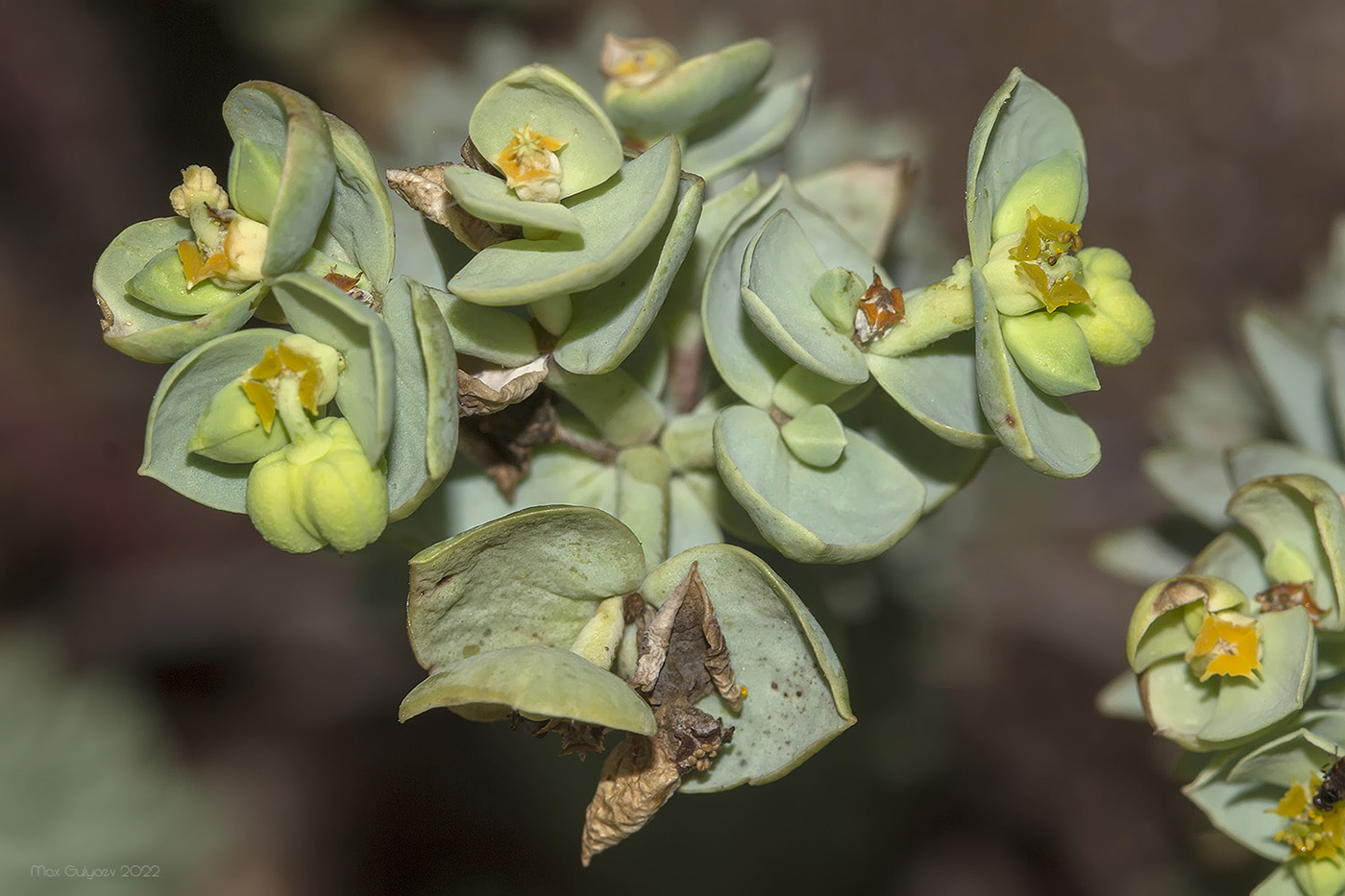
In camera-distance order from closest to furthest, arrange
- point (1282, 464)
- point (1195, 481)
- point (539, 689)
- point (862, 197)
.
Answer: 1. point (539, 689)
2. point (1282, 464)
3. point (862, 197)
4. point (1195, 481)

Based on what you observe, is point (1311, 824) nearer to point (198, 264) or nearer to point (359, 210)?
point (359, 210)

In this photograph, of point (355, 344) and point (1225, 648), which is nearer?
point (355, 344)

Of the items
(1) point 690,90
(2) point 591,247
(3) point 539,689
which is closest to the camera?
(3) point 539,689

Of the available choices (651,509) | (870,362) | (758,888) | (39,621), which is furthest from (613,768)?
(39,621)

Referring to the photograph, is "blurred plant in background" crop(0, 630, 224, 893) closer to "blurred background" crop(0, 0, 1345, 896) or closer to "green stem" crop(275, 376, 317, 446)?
"blurred background" crop(0, 0, 1345, 896)

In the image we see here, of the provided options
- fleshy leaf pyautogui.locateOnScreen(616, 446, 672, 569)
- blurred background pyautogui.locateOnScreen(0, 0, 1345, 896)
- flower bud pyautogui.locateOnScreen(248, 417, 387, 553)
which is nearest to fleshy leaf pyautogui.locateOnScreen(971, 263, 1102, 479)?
fleshy leaf pyautogui.locateOnScreen(616, 446, 672, 569)

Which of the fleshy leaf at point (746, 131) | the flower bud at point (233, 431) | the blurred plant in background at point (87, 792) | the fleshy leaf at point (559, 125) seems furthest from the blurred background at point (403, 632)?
the flower bud at point (233, 431)

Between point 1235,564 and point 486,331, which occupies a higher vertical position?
point 486,331

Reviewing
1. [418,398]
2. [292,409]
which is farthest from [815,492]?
[292,409]

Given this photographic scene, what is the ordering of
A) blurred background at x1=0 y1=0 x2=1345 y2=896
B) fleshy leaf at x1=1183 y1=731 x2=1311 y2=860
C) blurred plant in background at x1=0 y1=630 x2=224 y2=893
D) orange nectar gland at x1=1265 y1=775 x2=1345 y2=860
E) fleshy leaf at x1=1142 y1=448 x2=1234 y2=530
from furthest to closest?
blurred background at x1=0 y1=0 x2=1345 y2=896
blurred plant in background at x1=0 y1=630 x2=224 y2=893
fleshy leaf at x1=1142 y1=448 x2=1234 y2=530
fleshy leaf at x1=1183 y1=731 x2=1311 y2=860
orange nectar gland at x1=1265 y1=775 x2=1345 y2=860
